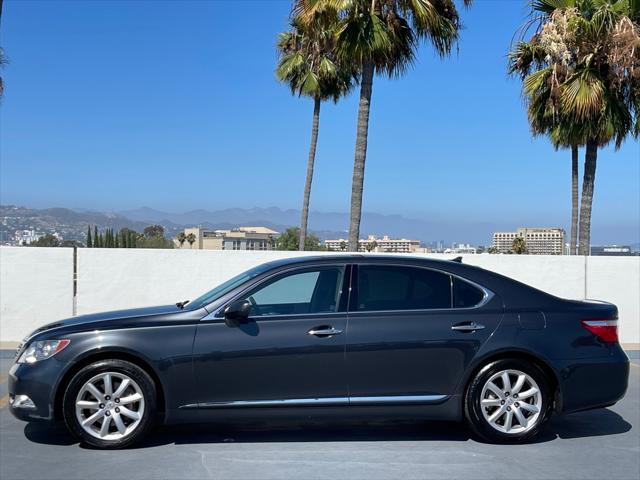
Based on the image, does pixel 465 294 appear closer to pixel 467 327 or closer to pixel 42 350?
pixel 467 327

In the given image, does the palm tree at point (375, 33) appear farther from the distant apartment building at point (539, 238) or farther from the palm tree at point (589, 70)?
the distant apartment building at point (539, 238)

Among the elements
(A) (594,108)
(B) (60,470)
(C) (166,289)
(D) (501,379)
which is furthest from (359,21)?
(B) (60,470)

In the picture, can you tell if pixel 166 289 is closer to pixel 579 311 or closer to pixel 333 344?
pixel 333 344

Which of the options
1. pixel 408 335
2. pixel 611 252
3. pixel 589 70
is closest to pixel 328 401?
pixel 408 335

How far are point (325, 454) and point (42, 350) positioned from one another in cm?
239

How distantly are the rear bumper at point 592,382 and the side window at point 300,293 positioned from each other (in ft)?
6.69

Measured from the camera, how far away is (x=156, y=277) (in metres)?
11.8

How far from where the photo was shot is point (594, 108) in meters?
14.1

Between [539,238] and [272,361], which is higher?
[539,238]

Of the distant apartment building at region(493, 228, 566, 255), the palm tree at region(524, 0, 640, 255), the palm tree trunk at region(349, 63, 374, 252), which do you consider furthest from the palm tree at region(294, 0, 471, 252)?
the distant apartment building at region(493, 228, 566, 255)

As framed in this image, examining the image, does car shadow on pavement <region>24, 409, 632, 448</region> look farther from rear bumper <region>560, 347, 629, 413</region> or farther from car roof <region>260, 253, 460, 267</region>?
car roof <region>260, 253, 460, 267</region>

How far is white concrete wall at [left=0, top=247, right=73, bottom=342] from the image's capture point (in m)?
11.3

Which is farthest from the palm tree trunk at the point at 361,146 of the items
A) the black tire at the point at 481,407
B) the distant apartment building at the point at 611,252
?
the black tire at the point at 481,407

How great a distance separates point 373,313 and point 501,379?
1205 mm
